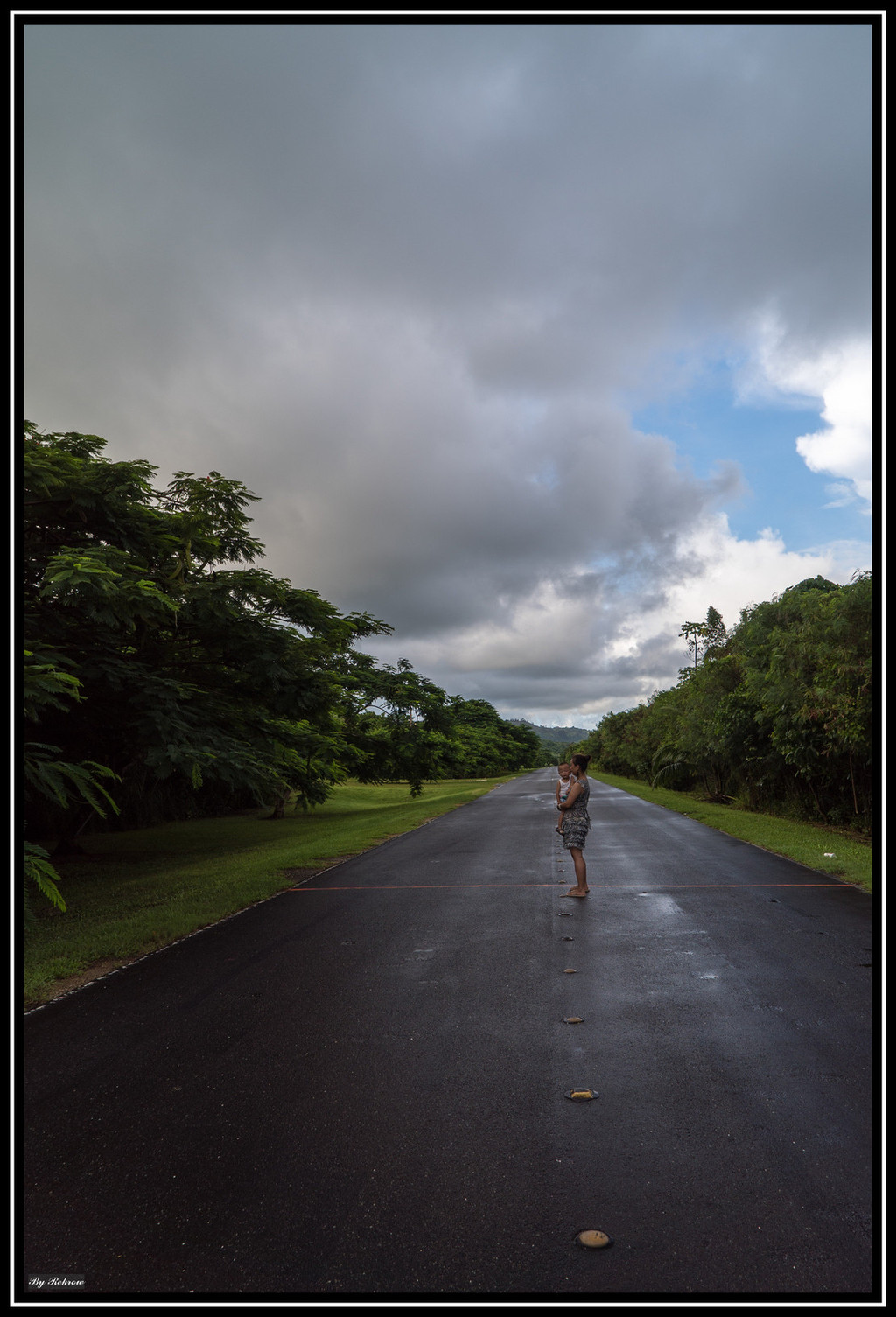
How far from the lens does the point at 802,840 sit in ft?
44.5

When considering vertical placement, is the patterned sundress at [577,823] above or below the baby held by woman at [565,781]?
below

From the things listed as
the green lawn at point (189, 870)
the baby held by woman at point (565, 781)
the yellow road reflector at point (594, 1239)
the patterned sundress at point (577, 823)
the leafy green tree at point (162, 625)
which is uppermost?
the leafy green tree at point (162, 625)

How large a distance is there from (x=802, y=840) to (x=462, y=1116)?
41.4ft

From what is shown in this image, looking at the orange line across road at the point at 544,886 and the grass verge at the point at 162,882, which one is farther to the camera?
the orange line across road at the point at 544,886

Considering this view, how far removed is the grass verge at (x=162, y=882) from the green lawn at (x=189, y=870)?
19 millimetres

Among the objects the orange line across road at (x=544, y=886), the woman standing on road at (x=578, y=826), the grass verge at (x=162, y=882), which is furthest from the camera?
the orange line across road at (x=544, y=886)

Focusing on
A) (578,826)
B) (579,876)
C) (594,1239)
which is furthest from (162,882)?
(594,1239)

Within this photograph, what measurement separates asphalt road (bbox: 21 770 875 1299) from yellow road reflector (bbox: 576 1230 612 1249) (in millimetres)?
41

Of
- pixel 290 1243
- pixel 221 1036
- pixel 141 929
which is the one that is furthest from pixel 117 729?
pixel 290 1243

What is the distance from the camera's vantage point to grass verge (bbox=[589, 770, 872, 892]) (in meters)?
10.0

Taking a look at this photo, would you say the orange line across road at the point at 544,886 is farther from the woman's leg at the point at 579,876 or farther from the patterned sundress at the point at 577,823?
the patterned sundress at the point at 577,823

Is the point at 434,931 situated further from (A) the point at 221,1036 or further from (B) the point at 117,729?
(B) the point at 117,729

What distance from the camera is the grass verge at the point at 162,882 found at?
641 centimetres

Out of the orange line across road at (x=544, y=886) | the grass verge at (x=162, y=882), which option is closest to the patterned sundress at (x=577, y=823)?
the orange line across road at (x=544, y=886)
